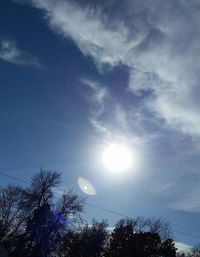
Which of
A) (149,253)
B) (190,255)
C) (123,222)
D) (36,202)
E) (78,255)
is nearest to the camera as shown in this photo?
(36,202)

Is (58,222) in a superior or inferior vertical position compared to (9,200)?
inferior

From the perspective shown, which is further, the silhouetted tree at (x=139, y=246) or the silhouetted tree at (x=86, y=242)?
the silhouetted tree at (x=86, y=242)

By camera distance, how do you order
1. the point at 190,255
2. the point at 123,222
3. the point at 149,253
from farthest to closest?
1. the point at 190,255
2. the point at 123,222
3. the point at 149,253

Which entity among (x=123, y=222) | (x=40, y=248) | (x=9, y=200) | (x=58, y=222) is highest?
(x=123, y=222)

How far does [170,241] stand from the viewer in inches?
2154

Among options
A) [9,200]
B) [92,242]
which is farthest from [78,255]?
[9,200]

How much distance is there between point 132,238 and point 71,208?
12.6 meters

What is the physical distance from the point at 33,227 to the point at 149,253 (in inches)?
722

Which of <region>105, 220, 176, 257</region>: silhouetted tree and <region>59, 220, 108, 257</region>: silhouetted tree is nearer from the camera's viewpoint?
<region>105, 220, 176, 257</region>: silhouetted tree

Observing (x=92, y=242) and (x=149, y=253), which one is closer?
(x=149, y=253)

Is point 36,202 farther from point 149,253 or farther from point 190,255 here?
point 190,255

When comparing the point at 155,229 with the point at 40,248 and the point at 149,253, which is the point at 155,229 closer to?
the point at 149,253

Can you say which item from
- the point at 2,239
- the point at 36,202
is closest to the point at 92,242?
the point at 2,239

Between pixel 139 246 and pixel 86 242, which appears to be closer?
pixel 139 246
